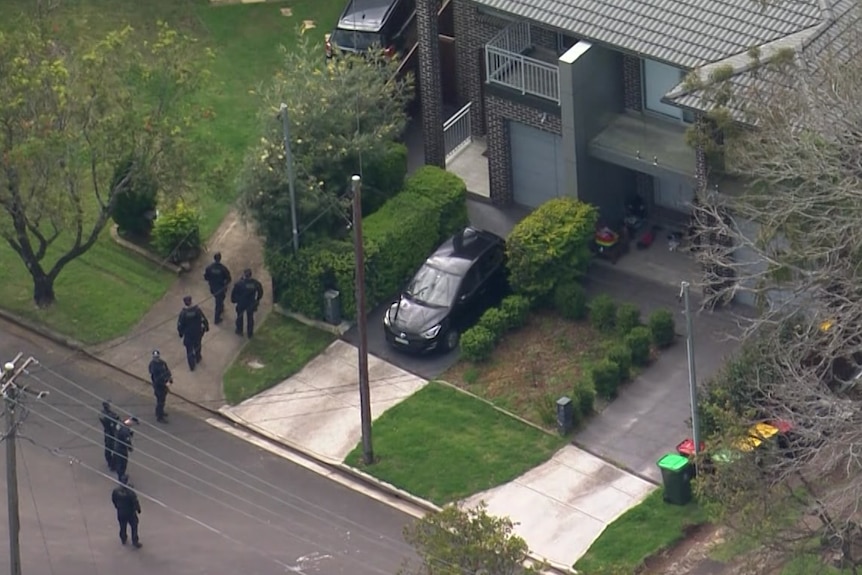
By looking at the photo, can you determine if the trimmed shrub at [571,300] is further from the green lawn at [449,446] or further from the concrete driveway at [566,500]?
the concrete driveway at [566,500]

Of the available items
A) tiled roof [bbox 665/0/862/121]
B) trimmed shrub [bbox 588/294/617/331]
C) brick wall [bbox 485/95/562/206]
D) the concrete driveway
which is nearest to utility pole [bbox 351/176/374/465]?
the concrete driveway

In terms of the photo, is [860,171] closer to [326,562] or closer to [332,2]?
[326,562]

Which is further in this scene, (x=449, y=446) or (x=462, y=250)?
(x=462, y=250)

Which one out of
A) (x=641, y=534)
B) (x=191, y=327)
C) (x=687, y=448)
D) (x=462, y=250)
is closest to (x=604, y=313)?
(x=462, y=250)

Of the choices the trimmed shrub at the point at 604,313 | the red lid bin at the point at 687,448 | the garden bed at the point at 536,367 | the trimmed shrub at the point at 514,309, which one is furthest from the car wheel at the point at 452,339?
the red lid bin at the point at 687,448

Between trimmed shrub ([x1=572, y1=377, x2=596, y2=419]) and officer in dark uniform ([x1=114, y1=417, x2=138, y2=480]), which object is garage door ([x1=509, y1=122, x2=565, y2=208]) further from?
officer in dark uniform ([x1=114, y1=417, x2=138, y2=480])

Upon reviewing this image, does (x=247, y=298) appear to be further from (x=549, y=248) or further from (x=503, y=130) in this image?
(x=503, y=130)
